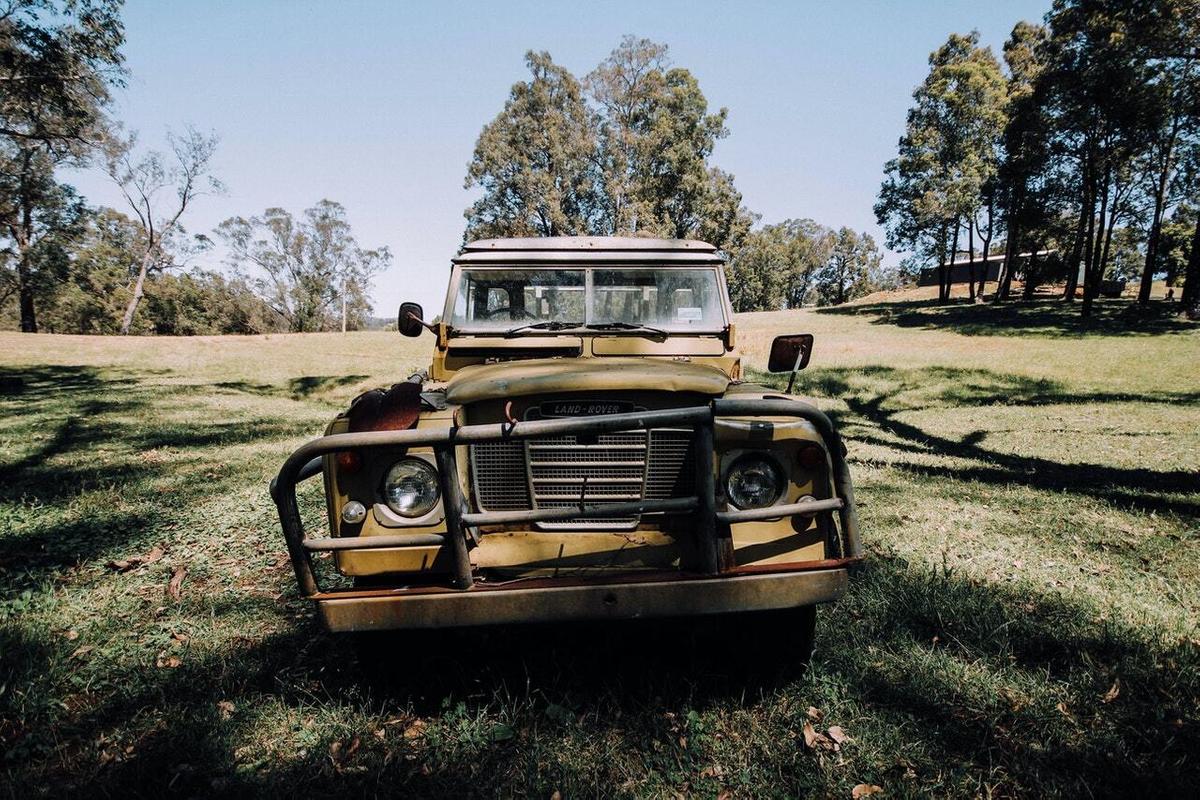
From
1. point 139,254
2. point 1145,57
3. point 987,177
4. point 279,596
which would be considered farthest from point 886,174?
point 139,254

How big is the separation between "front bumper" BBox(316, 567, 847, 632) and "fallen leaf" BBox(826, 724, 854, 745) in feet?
2.57

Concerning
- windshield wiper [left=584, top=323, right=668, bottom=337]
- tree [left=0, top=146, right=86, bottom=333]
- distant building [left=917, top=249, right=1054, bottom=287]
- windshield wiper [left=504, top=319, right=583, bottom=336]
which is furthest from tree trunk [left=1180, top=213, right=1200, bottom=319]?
distant building [left=917, top=249, right=1054, bottom=287]

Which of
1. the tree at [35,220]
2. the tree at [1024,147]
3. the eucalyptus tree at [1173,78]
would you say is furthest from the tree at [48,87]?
the tree at [1024,147]

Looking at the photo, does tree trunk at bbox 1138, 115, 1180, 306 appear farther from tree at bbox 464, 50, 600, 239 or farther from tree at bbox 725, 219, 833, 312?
tree at bbox 725, 219, 833, 312

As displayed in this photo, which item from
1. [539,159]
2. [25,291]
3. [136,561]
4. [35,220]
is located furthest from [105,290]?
[136,561]

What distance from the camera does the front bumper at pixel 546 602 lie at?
7.44 feet

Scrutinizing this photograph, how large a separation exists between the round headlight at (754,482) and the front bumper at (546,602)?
0.41m

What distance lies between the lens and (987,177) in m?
31.1

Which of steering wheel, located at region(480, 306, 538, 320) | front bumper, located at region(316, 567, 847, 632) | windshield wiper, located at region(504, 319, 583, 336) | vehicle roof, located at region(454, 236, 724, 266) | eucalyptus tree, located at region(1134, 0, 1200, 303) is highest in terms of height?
eucalyptus tree, located at region(1134, 0, 1200, 303)

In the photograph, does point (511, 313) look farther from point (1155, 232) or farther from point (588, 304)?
point (1155, 232)

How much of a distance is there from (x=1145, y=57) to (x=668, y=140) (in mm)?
19894

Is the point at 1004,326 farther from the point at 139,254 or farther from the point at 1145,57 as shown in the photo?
the point at 139,254

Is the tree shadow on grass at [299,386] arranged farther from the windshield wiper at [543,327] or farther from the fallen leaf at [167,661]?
the fallen leaf at [167,661]

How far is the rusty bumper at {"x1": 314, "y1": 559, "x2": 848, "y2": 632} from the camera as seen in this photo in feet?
7.44
